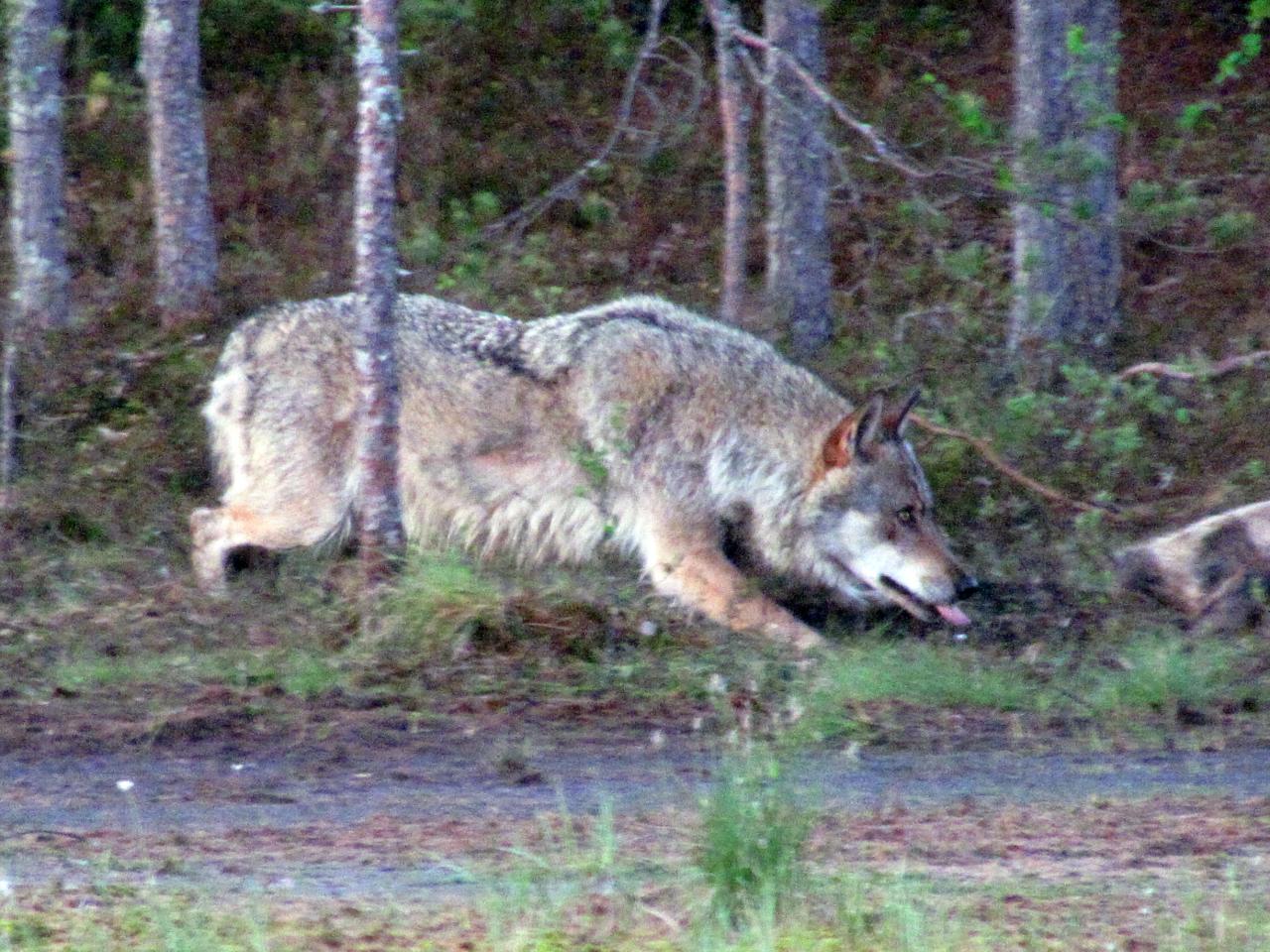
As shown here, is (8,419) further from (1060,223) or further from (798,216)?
(1060,223)

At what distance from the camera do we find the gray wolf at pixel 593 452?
27.6ft

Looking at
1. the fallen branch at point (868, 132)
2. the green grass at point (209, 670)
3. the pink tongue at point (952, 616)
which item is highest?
the fallen branch at point (868, 132)

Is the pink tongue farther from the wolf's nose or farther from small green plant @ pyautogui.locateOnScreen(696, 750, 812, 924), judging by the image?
small green plant @ pyautogui.locateOnScreen(696, 750, 812, 924)

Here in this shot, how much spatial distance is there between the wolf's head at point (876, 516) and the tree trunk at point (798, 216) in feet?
8.55

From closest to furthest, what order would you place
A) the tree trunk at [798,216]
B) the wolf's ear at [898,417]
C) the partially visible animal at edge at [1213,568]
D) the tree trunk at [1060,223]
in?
the partially visible animal at edge at [1213,568] < the wolf's ear at [898,417] < the tree trunk at [1060,223] < the tree trunk at [798,216]

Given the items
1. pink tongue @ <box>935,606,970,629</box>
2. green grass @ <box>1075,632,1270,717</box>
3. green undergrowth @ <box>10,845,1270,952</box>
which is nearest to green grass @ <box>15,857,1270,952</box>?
green undergrowth @ <box>10,845,1270,952</box>

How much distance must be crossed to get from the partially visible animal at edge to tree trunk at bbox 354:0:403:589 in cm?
347

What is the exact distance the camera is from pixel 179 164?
1055 cm

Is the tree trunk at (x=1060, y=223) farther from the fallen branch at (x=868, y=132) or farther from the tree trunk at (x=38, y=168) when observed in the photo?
the tree trunk at (x=38, y=168)

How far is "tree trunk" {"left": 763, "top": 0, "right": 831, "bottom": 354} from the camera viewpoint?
10766mm

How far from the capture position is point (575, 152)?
43.7ft

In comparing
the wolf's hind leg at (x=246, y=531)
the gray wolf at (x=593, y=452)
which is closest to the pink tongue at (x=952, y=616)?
the gray wolf at (x=593, y=452)

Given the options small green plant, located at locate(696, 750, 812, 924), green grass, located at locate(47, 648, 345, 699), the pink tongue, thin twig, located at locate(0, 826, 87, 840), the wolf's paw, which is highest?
small green plant, located at locate(696, 750, 812, 924)

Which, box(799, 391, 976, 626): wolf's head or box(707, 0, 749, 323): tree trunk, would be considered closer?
box(799, 391, 976, 626): wolf's head
